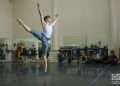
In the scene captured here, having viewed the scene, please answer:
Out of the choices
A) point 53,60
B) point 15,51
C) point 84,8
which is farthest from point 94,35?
point 15,51

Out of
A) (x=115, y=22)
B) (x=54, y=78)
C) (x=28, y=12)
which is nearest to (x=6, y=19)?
(x=28, y=12)

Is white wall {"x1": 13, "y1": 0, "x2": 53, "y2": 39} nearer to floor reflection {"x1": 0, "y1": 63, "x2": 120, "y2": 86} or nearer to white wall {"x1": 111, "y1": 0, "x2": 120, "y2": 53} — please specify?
white wall {"x1": 111, "y1": 0, "x2": 120, "y2": 53}

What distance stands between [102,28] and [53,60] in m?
2.33

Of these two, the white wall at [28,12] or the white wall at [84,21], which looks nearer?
the white wall at [84,21]

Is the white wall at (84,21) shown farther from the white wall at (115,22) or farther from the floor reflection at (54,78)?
the floor reflection at (54,78)

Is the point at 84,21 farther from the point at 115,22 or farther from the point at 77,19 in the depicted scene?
the point at 115,22

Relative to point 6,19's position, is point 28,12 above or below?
above

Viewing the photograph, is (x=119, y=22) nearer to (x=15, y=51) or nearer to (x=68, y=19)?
(x=68, y=19)

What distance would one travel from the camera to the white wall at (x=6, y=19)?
12500 mm

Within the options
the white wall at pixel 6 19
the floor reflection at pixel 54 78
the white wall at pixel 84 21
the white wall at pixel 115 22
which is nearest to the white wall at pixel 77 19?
the white wall at pixel 84 21

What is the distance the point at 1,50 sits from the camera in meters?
12.1

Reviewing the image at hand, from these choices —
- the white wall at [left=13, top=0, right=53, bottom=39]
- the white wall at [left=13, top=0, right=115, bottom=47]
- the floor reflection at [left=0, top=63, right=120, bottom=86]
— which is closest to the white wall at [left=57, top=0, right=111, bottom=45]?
the white wall at [left=13, top=0, right=115, bottom=47]

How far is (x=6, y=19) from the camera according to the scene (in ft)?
42.1

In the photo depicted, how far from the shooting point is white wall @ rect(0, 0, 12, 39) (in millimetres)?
12500
